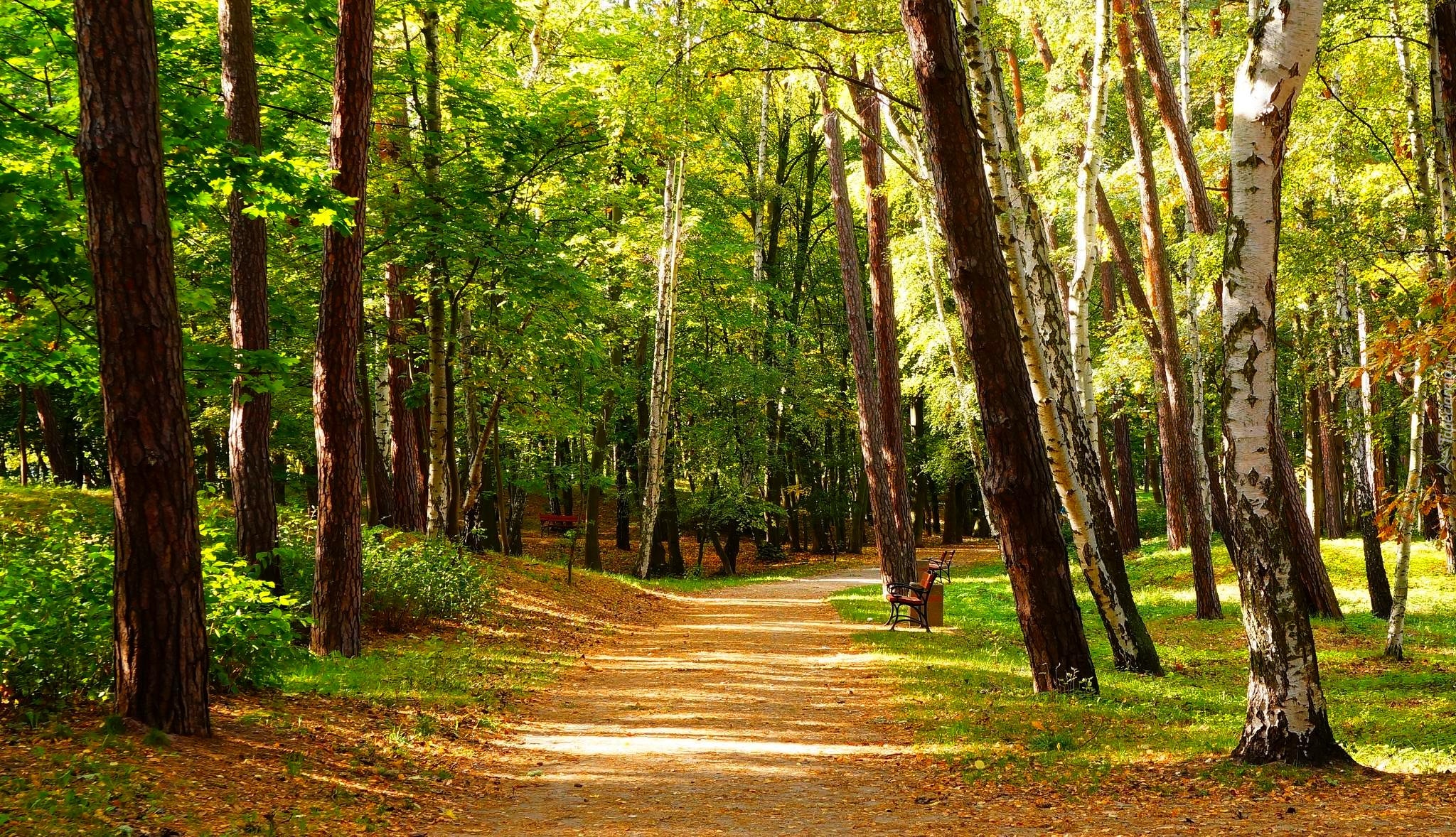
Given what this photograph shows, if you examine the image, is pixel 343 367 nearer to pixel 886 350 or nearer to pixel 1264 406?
pixel 1264 406

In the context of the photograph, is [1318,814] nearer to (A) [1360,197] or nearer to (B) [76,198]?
(B) [76,198]

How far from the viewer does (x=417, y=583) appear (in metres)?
12.4

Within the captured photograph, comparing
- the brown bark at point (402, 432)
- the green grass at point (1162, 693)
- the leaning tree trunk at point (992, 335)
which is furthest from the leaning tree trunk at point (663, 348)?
the leaning tree trunk at point (992, 335)

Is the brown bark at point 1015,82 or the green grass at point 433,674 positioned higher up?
the brown bark at point 1015,82

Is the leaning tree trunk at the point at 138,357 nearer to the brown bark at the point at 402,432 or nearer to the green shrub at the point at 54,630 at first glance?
the green shrub at the point at 54,630

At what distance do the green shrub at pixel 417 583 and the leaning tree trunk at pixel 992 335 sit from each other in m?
7.17

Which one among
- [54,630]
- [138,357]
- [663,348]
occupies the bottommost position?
[54,630]

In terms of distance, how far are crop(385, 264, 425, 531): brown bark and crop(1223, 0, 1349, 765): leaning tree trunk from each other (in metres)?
13.1

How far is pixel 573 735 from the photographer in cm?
816

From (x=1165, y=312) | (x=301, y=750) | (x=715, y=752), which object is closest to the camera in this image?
(x=301, y=750)

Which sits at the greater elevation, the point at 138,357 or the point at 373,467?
the point at 138,357

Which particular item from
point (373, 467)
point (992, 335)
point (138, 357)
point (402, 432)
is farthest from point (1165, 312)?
point (138, 357)

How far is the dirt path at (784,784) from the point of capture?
543 cm

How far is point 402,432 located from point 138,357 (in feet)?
36.6
